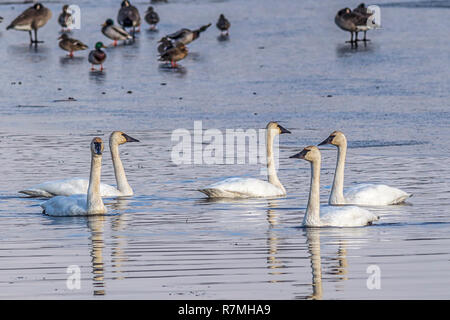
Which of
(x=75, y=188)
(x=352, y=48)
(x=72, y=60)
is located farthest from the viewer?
(x=352, y=48)

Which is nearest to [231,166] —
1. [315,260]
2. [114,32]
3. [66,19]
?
[315,260]

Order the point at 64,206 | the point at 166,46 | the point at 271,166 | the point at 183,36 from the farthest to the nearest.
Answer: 1. the point at 183,36
2. the point at 166,46
3. the point at 271,166
4. the point at 64,206

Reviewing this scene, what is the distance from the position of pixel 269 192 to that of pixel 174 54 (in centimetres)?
1538

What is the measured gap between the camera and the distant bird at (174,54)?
28234 millimetres

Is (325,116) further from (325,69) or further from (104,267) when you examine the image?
(104,267)

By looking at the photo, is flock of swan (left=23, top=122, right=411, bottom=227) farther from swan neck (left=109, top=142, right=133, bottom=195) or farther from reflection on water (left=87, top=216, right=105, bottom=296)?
reflection on water (left=87, top=216, right=105, bottom=296)

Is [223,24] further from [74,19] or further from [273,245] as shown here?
[273,245]

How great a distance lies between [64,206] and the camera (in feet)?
40.4

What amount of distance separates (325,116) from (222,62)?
873 centimetres

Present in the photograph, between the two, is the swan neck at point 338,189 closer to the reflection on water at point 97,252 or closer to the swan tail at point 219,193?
the swan tail at point 219,193


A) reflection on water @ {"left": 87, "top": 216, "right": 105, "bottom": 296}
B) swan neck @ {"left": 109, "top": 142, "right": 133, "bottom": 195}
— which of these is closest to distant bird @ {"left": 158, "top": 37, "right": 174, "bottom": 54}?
swan neck @ {"left": 109, "top": 142, "right": 133, "bottom": 195}

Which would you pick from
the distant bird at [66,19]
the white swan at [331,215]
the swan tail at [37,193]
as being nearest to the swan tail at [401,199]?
the white swan at [331,215]

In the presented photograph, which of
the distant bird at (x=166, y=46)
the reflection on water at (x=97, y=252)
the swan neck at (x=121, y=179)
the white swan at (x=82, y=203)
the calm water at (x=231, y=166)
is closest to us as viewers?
the reflection on water at (x=97, y=252)

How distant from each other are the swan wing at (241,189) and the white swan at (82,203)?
1.36m
